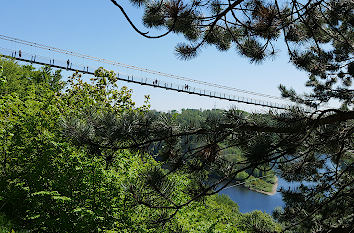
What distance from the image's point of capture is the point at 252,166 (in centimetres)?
158

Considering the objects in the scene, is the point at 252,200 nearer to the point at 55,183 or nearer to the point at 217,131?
the point at 55,183

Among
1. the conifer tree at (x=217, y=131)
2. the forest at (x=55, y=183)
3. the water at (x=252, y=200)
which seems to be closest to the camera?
the conifer tree at (x=217, y=131)

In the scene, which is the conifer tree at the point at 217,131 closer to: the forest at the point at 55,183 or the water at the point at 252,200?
the forest at the point at 55,183

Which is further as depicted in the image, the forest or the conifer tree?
the forest

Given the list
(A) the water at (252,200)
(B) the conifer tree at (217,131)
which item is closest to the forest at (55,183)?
(B) the conifer tree at (217,131)

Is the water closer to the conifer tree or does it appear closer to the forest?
the forest

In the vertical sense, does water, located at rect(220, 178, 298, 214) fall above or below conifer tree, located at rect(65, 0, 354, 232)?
below

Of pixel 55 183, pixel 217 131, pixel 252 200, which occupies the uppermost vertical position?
pixel 217 131

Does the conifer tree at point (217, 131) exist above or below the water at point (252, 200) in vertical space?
above

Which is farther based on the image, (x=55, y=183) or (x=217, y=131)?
(x=55, y=183)

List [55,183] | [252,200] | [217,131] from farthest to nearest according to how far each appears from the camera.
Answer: [252,200] < [55,183] < [217,131]

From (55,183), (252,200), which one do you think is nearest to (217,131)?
(55,183)

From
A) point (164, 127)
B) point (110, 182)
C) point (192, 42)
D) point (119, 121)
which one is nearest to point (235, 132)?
point (164, 127)

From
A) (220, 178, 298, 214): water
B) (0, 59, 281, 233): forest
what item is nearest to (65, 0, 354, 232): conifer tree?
(0, 59, 281, 233): forest
